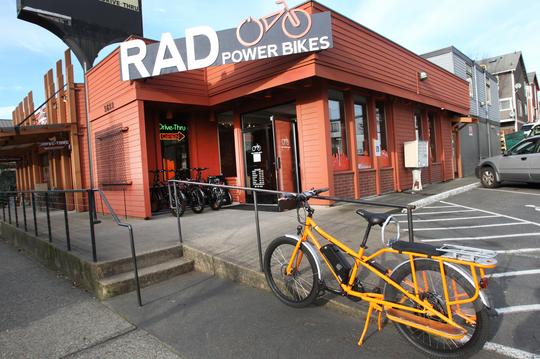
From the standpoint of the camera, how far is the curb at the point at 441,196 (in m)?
8.27

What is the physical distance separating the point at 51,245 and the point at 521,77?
41.1 meters

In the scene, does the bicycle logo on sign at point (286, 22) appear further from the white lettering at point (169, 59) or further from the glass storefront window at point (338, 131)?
the glass storefront window at point (338, 131)

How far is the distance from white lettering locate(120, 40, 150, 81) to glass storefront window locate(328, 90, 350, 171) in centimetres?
428

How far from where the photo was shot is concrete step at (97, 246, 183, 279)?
14.7 ft

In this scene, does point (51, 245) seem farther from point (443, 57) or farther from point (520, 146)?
point (443, 57)

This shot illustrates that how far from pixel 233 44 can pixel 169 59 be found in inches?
57.6

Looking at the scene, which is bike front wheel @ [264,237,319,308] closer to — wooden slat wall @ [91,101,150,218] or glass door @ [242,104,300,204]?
glass door @ [242,104,300,204]

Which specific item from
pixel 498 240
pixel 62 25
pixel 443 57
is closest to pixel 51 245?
pixel 498 240

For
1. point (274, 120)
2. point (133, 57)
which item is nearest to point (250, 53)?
point (274, 120)

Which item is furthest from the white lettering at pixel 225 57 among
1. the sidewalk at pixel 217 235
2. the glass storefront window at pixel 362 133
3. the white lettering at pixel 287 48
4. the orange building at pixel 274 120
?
the glass storefront window at pixel 362 133

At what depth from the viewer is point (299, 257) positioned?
11.5ft

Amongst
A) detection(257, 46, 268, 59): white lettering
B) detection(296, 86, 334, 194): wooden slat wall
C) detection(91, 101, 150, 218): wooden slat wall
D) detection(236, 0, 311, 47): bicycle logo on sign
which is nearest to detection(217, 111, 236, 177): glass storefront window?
detection(91, 101, 150, 218): wooden slat wall

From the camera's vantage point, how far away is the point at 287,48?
7.02m

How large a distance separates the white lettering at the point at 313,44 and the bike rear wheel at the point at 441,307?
17.2ft
